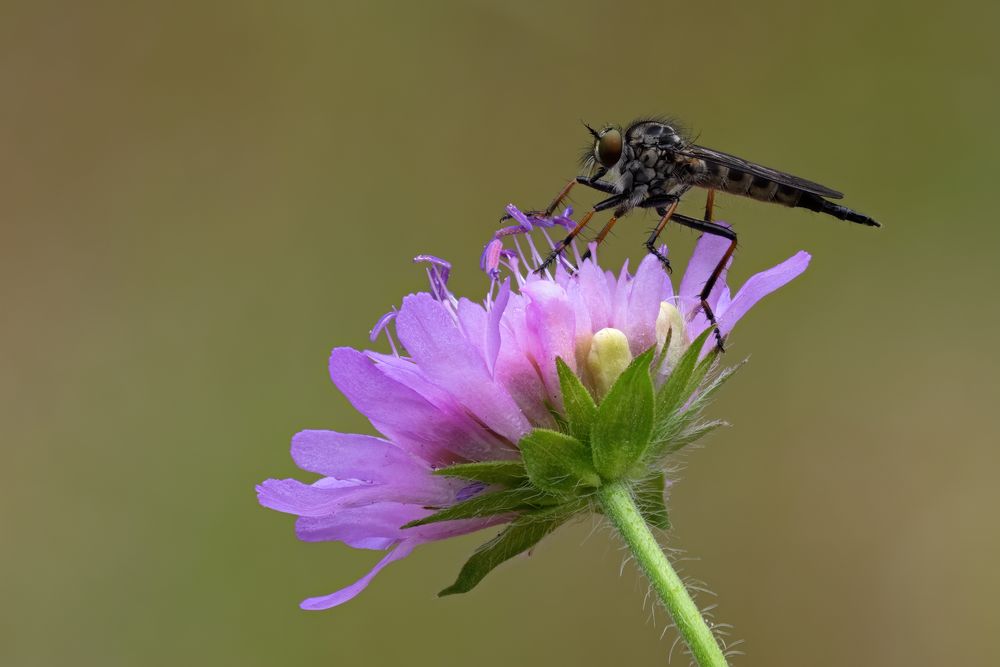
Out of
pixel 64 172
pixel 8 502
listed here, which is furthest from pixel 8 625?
pixel 64 172

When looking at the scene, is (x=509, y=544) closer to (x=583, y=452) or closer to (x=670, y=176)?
(x=583, y=452)

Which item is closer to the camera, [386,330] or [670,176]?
[386,330]

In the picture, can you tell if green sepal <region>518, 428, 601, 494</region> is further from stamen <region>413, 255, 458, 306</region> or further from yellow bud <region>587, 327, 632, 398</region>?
stamen <region>413, 255, 458, 306</region>

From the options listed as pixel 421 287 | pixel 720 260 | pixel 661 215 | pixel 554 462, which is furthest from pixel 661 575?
pixel 421 287

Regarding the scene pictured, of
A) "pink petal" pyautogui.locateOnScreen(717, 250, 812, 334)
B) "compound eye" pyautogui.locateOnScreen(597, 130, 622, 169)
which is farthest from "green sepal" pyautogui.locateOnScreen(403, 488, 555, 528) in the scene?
"compound eye" pyautogui.locateOnScreen(597, 130, 622, 169)

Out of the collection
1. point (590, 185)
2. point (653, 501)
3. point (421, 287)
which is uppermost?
point (421, 287)

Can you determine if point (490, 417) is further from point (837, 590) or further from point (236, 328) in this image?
point (236, 328)
